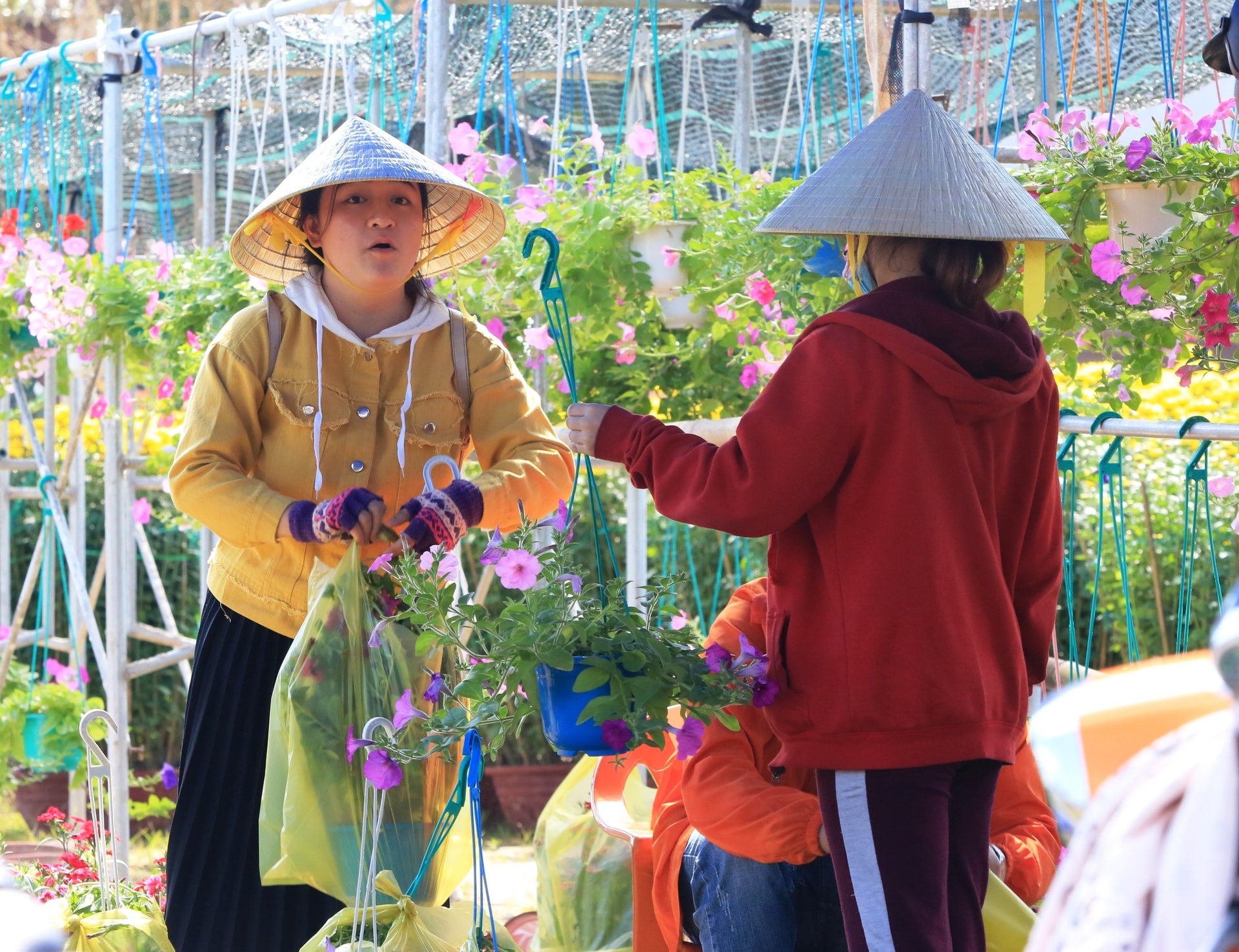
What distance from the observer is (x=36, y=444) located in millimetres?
4352

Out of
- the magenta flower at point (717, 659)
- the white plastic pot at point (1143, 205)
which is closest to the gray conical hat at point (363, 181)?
the magenta flower at point (717, 659)

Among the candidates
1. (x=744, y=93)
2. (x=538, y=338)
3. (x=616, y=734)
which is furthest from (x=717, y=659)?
(x=744, y=93)

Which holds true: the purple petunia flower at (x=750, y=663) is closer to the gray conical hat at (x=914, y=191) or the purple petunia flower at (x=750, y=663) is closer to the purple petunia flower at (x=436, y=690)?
the purple petunia flower at (x=436, y=690)

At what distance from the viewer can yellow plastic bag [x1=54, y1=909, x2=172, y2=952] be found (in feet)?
7.51

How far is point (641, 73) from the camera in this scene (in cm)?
575

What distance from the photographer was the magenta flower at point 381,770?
1.98 metres

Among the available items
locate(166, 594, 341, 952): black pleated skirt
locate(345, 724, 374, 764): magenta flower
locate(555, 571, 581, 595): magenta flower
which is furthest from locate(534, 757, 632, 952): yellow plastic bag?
locate(555, 571, 581, 595): magenta flower

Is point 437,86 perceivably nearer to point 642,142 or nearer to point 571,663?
point 642,142

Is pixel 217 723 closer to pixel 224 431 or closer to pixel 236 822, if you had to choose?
pixel 236 822

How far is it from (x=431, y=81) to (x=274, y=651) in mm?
1348

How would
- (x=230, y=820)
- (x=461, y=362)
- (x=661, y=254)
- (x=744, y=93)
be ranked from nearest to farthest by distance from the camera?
(x=230, y=820) < (x=461, y=362) < (x=661, y=254) < (x=744, y=93)

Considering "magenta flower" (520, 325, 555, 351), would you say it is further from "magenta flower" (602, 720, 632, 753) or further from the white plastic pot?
"magenta flower" (602, 720, 632, 753)

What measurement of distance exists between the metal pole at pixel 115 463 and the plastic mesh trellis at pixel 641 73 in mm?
260

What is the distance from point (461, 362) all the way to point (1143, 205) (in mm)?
1182
